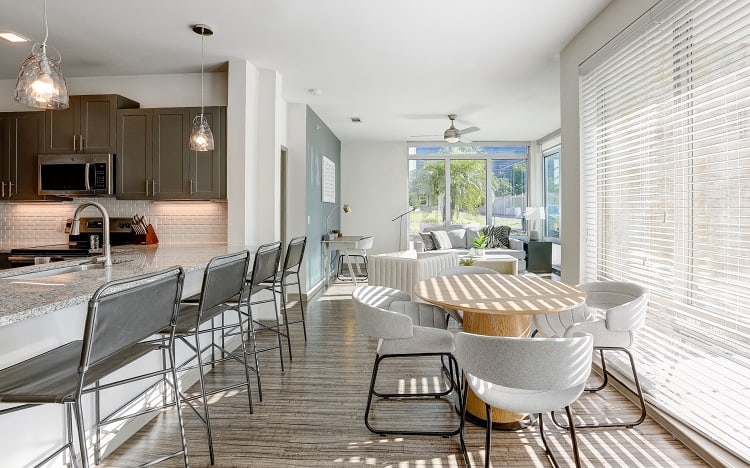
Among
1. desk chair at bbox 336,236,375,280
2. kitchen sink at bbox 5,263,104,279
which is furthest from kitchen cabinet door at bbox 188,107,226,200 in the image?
desk chair at bbox 336,236,375,280

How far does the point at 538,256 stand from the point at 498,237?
846mm

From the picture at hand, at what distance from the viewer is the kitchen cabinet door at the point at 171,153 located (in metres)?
4.49

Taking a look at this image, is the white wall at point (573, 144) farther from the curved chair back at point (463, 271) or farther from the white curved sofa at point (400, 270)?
the white curved sofa at point (400, 270)

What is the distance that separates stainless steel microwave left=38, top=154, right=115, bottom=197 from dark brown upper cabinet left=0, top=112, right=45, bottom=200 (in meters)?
0.17

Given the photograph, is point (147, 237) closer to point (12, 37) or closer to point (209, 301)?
point (12, 37)

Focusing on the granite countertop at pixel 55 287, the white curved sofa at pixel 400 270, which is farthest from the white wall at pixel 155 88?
the granite countertop at pixel 55 287

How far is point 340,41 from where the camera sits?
3869 millimetres

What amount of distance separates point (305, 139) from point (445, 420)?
4.48 metres

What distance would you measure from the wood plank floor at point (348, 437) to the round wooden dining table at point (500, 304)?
10cm

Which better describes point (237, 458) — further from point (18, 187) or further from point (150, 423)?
point (18, 187)

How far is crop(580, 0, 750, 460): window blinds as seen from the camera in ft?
6.72

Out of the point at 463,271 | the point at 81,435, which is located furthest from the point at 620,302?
the point at 81,435

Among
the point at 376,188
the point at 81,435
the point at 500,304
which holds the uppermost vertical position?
the point at 376,188

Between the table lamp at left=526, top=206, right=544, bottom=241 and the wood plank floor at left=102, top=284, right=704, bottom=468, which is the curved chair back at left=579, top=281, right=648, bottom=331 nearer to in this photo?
the wood plank floor at left=102, top=284, right=704, bottom=468
